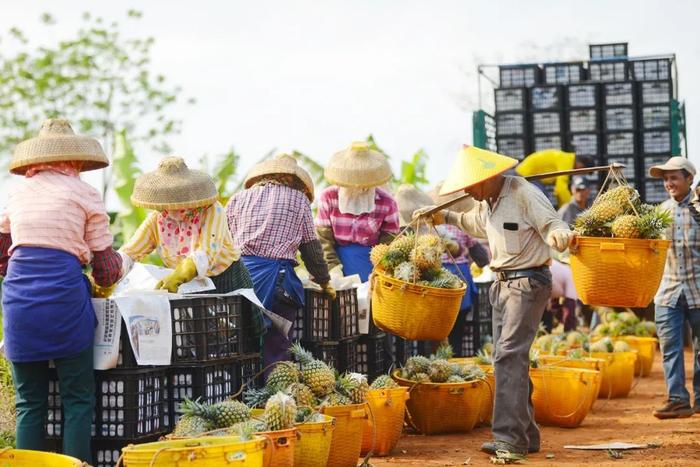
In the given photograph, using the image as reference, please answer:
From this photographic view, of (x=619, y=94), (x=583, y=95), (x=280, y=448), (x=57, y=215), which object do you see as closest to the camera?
(x=280, y=448)

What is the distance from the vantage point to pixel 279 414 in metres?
5.35

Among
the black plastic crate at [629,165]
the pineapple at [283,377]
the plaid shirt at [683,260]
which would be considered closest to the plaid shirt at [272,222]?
the pineapple at [283,377]

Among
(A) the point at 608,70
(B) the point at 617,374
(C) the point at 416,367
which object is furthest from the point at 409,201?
(A) the point at 608,70

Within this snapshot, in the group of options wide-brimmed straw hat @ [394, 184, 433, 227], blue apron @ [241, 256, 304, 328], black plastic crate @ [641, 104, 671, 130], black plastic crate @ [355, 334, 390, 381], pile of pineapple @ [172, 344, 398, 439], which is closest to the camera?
pile of pineapple @ [172, 344, 398, 439]

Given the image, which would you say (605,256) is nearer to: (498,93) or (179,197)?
(179,197)

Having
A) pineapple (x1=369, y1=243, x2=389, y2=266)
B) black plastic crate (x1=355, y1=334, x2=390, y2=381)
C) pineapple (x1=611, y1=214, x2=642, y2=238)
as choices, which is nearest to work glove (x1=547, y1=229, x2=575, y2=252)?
pineapple (x1=611, y1=214, x2=642, y2=238)

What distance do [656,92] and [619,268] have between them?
33.9ft

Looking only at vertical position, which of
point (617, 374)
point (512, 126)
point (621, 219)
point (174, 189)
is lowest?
point (617, 374)

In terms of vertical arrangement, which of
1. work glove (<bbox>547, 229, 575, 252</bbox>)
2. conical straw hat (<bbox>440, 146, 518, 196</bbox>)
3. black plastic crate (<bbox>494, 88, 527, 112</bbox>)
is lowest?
work glove (<bbox>547, 229, 575, 252</bbox>)

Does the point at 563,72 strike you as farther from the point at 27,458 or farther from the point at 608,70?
the point at 27,458

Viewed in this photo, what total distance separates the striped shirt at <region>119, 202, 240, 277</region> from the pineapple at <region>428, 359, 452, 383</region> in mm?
2049

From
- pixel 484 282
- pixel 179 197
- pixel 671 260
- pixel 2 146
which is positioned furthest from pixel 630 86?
pixel 2 146

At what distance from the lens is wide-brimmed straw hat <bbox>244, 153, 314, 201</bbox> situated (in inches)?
310

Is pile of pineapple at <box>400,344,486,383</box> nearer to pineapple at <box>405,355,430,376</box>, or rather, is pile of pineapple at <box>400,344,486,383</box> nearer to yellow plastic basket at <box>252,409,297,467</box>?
pineapple at <box>405,355,430,376</box>
